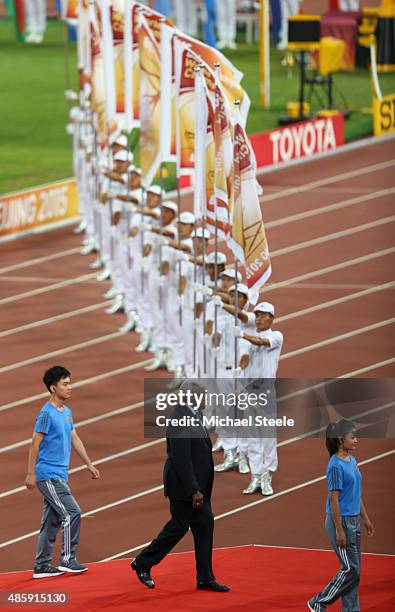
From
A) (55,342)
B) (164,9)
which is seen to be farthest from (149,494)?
(164,9)

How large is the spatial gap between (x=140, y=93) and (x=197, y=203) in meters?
3.10

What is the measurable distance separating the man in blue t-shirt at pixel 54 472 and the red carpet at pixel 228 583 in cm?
17

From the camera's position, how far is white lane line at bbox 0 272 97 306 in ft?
63.8

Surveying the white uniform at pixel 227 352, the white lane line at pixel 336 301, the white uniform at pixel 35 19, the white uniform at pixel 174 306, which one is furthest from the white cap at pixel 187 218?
the white uniform at pixel 35 19

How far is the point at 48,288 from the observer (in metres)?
19.9

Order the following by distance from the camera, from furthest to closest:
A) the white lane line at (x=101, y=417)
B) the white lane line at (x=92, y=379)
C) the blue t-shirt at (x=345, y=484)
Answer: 1. the white lane line at (x=92, y=379)
2. the white lane line at (x=101, y=417)
3. the blue t-shirt at (x=345, y=484)

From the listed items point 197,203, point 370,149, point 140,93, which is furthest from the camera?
point 370,149

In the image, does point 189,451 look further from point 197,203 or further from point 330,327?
point 330,327

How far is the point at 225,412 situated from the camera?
1338 centimetres

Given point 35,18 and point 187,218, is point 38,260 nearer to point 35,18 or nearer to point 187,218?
point 187,218

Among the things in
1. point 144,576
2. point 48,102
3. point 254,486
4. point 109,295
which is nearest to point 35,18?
point 48,102

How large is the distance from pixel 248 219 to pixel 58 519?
3.56 meters

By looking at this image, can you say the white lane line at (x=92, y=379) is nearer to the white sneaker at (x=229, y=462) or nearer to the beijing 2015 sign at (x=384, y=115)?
the white sneaker at (x=229, y=462)

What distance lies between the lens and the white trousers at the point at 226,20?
36.2 meters
